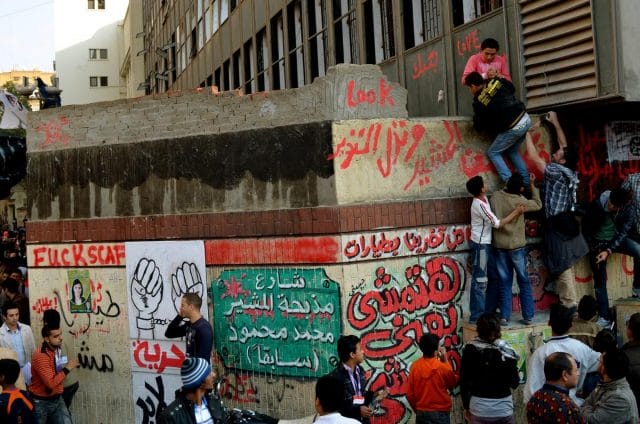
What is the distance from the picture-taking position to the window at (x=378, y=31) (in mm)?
13484

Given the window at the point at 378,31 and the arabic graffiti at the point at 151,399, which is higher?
the window at the point at 378,31

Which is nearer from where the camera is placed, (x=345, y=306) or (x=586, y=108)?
(x=345, y=306)

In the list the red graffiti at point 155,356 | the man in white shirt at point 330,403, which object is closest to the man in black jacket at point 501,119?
the red graffiti at point 155,356

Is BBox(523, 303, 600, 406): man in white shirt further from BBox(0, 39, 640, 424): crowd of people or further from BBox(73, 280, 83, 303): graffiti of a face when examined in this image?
BBox(73, 280, 83, 303): graffiti of a face

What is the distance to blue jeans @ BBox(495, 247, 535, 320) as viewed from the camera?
8258 mm

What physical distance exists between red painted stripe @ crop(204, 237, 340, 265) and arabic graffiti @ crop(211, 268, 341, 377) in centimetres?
12

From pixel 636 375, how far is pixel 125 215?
238 inches

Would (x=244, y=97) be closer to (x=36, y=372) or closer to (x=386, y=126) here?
(x=386, y=126)

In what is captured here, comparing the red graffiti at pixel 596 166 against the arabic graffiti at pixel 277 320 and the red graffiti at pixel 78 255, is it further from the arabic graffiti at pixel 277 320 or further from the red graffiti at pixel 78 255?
the red graffiti at pixel 78 255

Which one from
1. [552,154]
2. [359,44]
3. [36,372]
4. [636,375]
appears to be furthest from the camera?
[359,44]

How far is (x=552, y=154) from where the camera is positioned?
30.1ft

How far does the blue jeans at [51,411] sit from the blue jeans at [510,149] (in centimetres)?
546

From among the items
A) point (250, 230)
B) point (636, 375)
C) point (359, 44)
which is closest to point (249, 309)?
point (250, 230)

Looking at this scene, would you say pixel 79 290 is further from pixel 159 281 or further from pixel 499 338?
pixel 499 338
